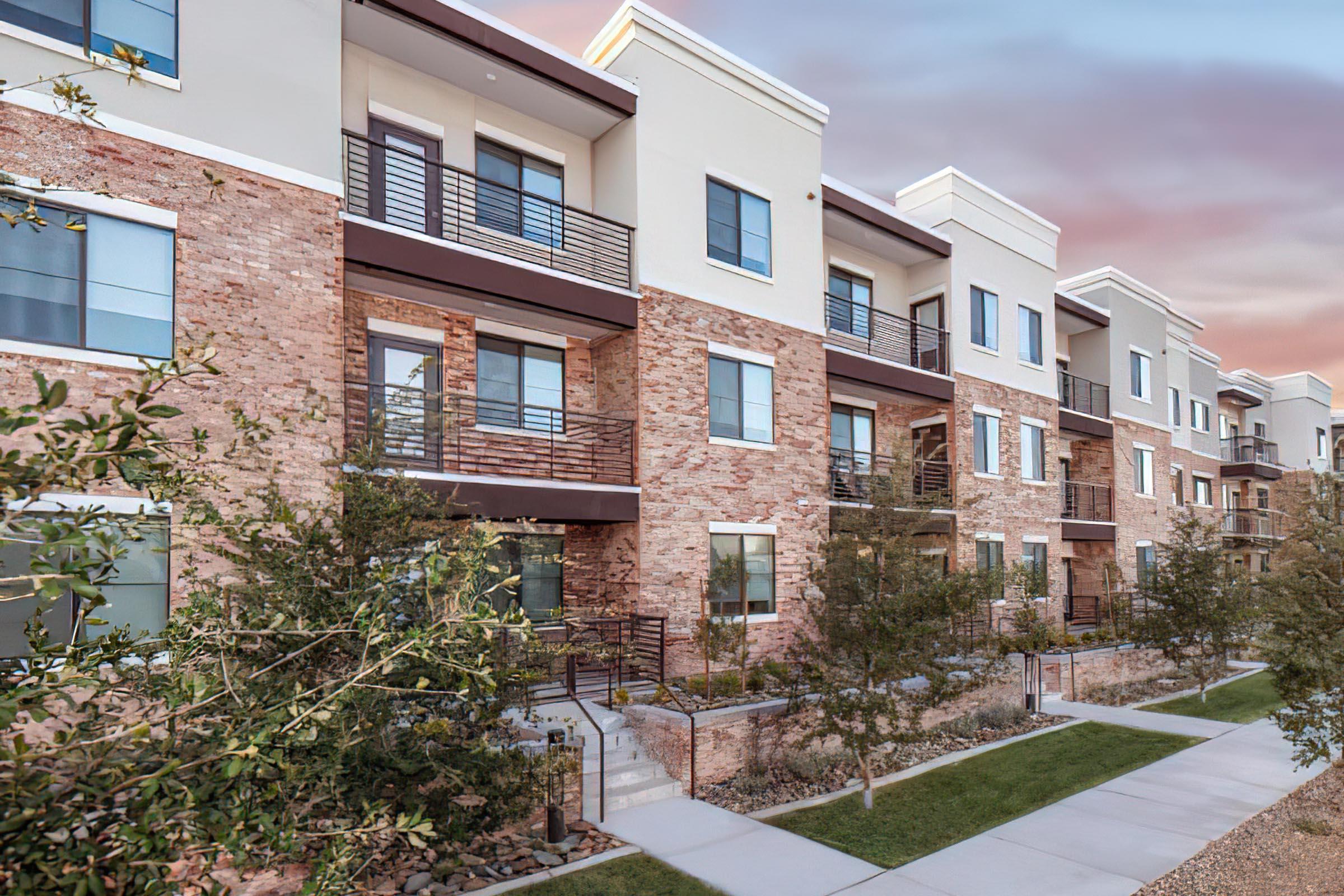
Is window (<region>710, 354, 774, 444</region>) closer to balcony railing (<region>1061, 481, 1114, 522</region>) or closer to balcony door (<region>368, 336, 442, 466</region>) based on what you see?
balcony door (<region>368, 336, 442, 466</region>)

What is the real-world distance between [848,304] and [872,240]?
7.02 ft

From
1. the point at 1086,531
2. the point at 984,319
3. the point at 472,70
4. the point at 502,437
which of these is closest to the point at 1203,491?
the point at 1086,531

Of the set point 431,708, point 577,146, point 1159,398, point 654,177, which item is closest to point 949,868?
point 431,708

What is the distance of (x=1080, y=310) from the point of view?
91.6ft

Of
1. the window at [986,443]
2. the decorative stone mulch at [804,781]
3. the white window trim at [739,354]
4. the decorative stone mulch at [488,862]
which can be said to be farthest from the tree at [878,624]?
the window at [986,443]

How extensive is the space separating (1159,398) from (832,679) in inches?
1092

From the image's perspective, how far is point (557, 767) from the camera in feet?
31.6

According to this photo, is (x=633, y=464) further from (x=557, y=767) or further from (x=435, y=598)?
(x=435, y=598)

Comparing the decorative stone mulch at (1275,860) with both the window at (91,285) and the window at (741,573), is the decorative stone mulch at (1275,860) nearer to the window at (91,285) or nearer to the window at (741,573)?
the window at (741,573)

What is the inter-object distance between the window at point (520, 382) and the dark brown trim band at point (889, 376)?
6740mm

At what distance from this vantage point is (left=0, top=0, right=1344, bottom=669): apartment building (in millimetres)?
10094

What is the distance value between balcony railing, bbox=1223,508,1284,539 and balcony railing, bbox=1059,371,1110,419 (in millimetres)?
15839

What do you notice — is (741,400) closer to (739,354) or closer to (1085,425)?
(739,354)

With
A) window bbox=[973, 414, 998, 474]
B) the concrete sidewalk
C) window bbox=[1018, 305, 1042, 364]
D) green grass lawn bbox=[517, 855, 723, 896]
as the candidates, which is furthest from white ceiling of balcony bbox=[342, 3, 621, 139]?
window bbox=[1018, 305, 1042, 364]
